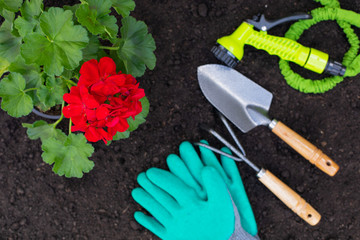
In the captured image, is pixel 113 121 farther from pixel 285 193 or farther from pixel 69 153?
pixel 285 193

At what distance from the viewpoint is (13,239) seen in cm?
123

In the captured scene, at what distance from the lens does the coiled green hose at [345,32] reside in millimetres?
1145

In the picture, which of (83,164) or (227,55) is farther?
(227,55)

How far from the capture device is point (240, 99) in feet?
3.83

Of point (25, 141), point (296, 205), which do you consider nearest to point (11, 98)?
point (25, 141)

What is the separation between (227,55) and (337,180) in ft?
2.11

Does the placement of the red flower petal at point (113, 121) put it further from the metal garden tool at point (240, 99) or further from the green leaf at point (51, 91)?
the metal garden tool at point (240, 99)

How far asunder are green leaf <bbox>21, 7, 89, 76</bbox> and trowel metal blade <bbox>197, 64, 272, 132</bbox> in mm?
526

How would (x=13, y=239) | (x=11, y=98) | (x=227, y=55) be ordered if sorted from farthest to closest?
1. (x=13, y=239)
2. (x=227, y=55)
3. (x=11, y=98)

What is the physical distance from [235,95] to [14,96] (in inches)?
27.4

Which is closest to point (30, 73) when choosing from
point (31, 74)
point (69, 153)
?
point (31, 74)

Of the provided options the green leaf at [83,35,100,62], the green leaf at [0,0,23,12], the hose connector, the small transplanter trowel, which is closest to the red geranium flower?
the green leaf at [83,35,100,62]

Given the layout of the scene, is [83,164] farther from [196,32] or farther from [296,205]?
[296,205]

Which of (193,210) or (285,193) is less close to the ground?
(285,193)
